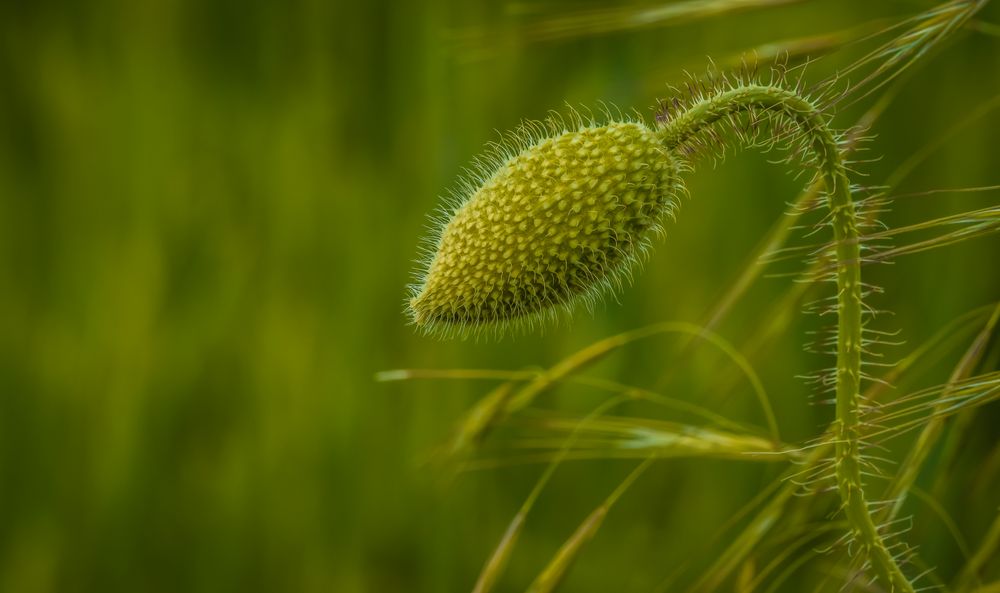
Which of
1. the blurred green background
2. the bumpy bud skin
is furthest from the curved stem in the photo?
the blurred green background

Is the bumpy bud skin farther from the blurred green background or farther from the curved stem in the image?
the blurred green background

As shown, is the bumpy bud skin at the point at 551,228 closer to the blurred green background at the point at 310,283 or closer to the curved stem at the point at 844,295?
the curved stem at the point at 844,295

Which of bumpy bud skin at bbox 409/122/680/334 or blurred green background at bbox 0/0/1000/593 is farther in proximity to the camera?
blurred green background at bbox 0/0/1000/593

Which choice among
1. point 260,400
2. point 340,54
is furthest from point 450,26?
point 260,400

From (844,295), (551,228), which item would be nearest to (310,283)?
(551,228)

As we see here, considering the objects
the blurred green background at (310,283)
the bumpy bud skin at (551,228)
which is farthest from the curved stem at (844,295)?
the blurred green background at (310,283)
